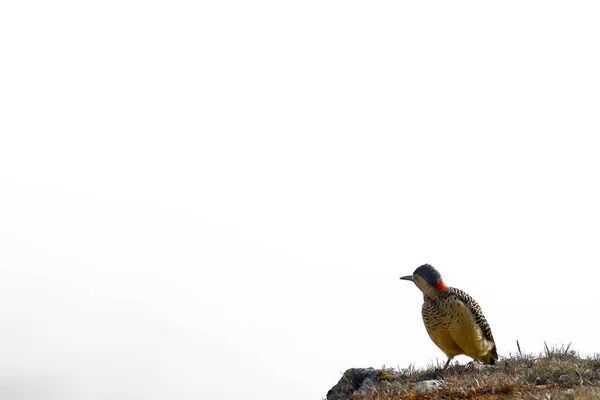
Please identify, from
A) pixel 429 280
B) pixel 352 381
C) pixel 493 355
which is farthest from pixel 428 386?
pixel 493 355

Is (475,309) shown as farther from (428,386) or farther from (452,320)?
(428,386)

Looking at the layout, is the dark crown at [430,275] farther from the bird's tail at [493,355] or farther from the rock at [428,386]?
the rock at [428,386]

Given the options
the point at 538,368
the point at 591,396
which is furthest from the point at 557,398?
the point at 538,368

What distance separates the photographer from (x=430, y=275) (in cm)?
1470

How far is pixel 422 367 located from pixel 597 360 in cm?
299

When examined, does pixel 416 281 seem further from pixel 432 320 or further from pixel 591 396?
pixel 591 396

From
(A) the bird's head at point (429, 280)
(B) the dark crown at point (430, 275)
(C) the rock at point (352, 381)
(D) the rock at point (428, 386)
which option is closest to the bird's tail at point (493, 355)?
(A) the bird's head at point (429, 280)

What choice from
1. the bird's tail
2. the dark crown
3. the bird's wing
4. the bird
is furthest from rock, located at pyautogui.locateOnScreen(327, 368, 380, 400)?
the bird's tail

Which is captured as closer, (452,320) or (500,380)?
(500,380)

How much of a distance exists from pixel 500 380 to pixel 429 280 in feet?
13.2

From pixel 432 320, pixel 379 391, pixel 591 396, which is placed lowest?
pixel 591 396

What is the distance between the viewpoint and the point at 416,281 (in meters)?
14.9

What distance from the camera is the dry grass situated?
1028cm

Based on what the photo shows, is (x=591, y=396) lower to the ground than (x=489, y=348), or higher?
lower
